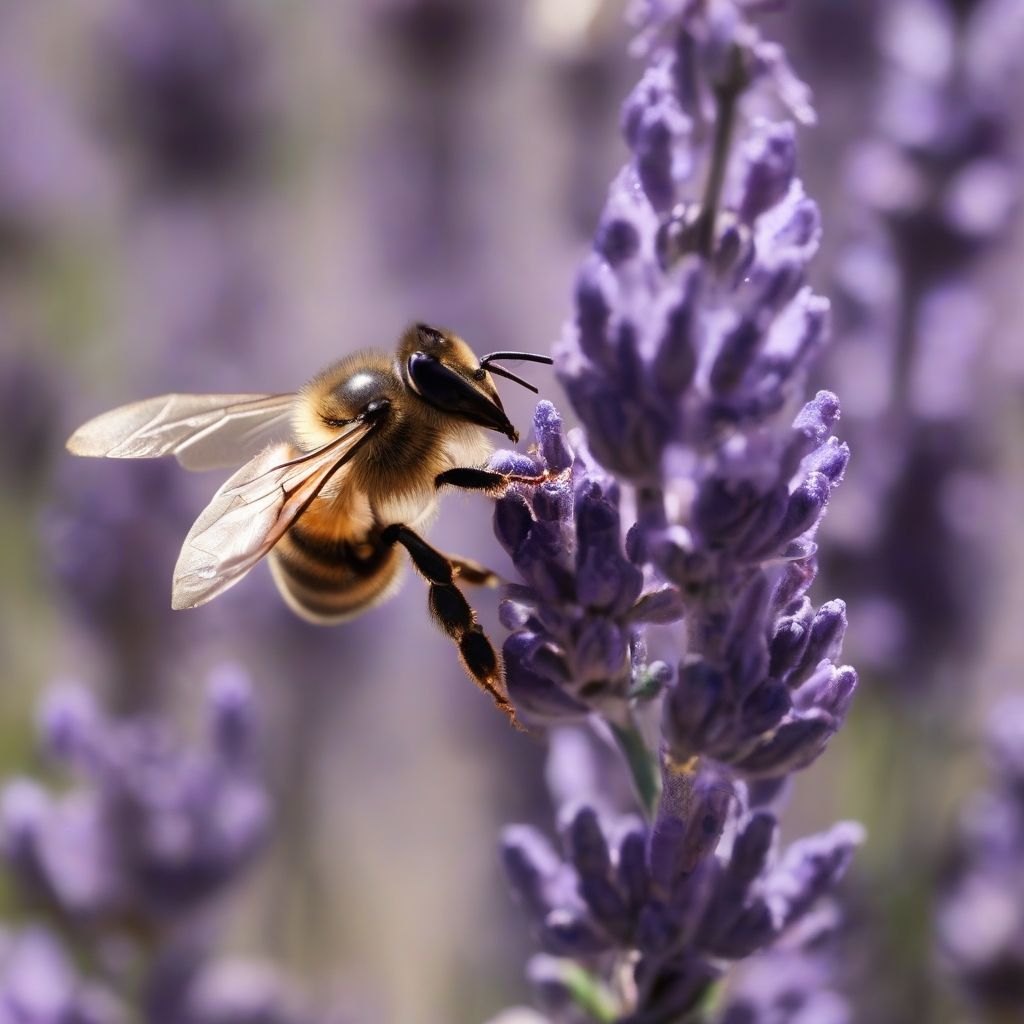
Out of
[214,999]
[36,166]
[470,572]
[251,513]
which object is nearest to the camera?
[251,513]

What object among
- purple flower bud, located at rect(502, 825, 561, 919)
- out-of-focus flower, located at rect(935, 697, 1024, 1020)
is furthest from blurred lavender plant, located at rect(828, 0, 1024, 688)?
purple flower bud, located at rect(502, 825, 561, 919)

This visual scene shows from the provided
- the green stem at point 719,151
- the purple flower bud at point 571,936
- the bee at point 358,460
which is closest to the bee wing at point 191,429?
the bee at point 358,460

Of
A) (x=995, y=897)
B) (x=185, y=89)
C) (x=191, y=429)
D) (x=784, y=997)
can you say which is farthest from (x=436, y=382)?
(x=185, y=89)

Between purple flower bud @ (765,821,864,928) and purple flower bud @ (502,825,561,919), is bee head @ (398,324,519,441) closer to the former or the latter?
purple flower bud @ (502,825,561,919)

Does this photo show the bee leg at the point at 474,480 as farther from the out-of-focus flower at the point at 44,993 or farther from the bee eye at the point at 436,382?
the out-of-focus flower at the point at 44,993

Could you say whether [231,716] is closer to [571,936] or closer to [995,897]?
[571,936]

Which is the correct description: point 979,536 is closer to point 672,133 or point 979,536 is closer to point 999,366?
point 999,366

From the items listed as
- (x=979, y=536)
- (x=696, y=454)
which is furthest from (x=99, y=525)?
(x=696, y=454)
